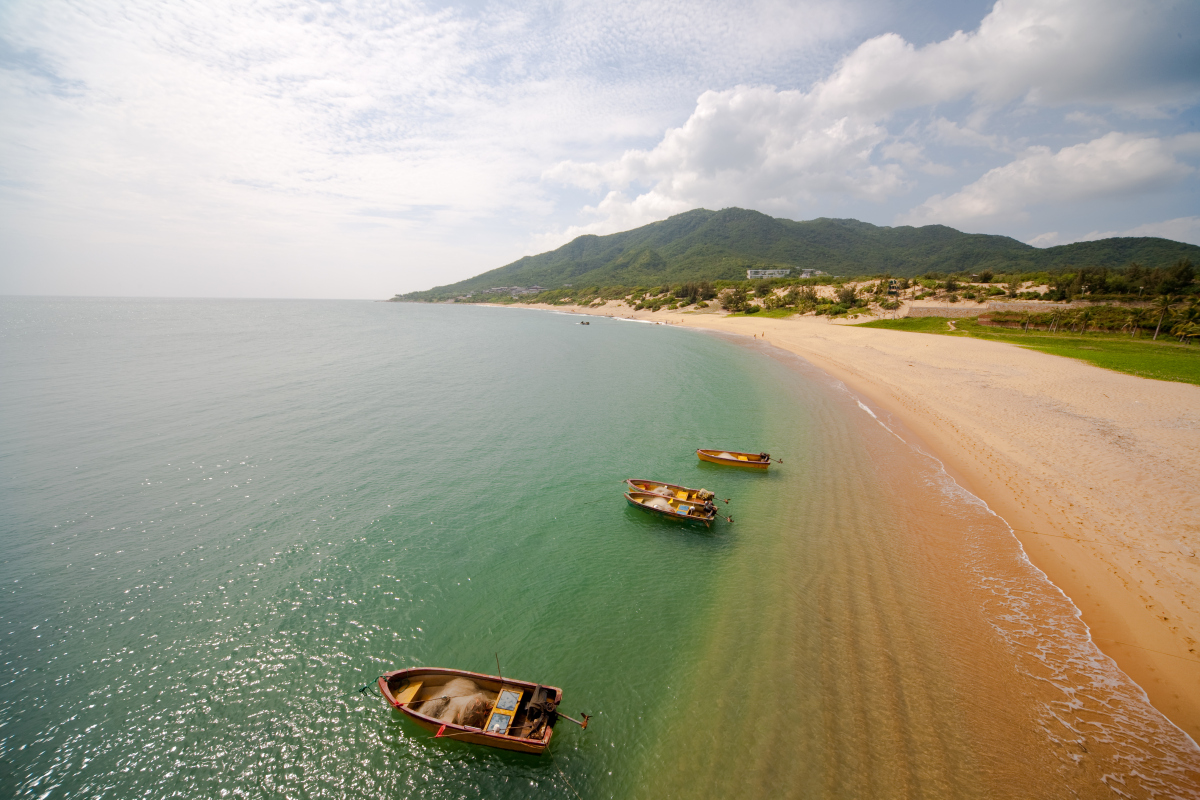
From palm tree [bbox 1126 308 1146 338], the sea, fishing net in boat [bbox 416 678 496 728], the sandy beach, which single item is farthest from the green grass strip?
fishing net in boat [bbox 416 678 496 728]

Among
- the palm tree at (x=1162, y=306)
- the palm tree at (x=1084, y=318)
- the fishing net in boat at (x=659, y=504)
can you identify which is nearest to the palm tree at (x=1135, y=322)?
the palm tree at (x=1162, y=306)

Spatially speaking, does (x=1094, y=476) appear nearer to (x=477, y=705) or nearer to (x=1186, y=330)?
(x=477, y=705)

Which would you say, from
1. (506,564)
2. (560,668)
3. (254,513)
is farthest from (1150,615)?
(254,513)

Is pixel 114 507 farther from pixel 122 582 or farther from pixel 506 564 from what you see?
pixel 506 564

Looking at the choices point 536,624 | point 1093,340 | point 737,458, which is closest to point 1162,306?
point 1093,340

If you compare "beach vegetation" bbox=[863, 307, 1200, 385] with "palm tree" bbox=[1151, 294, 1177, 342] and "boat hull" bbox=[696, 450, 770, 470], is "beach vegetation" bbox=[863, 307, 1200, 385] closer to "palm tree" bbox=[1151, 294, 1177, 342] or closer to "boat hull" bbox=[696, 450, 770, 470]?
"palm tree" bbox=[1151, 294, 1177, 342]

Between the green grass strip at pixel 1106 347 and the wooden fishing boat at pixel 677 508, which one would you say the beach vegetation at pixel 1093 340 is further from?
the wooden fishing boat at pixel 677 508
